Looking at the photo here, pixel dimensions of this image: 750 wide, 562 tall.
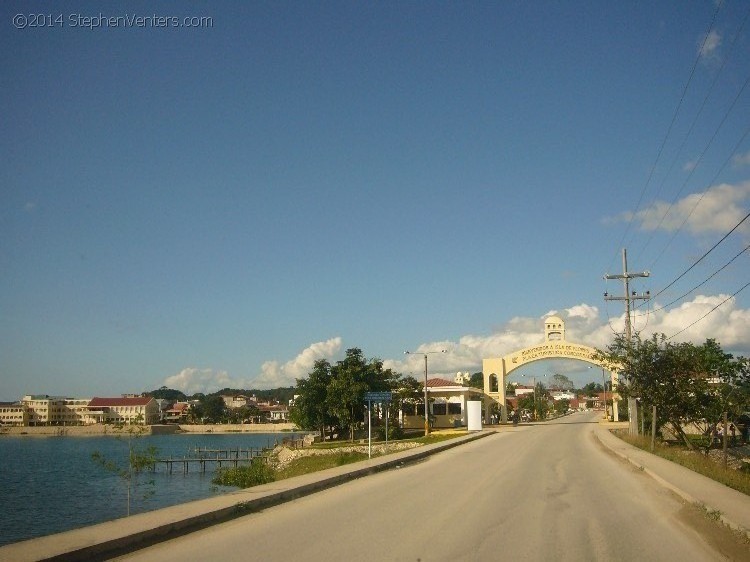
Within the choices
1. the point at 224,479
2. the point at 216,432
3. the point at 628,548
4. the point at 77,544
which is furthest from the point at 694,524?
the point at 216,432

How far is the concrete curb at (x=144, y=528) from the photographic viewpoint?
8.50 metres

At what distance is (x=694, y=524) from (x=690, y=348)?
19037 mm

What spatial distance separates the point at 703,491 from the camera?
15.3m

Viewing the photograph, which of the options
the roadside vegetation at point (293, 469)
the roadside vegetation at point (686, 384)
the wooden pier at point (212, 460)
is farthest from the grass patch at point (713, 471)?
the wooden pier at point (212, 460)

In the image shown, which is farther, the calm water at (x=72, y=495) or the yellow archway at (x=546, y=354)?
the yellow archway at (x=546, y=354)

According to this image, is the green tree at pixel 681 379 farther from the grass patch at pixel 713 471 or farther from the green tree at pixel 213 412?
the green tree at pixel 213 412

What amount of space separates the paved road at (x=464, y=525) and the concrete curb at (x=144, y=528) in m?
0.34

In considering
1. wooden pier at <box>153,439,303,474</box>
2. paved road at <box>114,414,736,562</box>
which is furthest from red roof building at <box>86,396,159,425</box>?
paved road at <box>114,414,736,562</box>

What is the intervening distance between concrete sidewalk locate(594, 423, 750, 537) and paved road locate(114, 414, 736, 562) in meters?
0.41

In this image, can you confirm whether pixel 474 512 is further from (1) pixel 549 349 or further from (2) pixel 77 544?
(1) pixel 549 349

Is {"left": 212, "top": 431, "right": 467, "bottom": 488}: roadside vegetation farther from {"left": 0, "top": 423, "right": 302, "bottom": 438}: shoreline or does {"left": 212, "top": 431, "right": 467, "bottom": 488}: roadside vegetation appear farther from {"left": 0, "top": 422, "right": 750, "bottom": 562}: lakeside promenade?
{"left": 0, "top": 423, "right": 302, "bottom": 438}: shoreline

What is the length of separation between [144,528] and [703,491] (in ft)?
40.7

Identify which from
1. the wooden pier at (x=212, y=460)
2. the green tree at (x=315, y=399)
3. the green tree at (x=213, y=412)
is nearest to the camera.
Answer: the green tree at (x=315, y=399)

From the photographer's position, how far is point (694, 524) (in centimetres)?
1162
